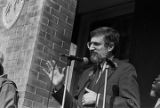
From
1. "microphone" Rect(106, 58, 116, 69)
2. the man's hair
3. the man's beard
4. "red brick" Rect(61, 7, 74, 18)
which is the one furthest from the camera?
"red brick" Rect(61, 7, 74, 18)

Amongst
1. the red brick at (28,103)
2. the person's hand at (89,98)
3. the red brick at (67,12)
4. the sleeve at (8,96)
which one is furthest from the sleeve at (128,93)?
the red brick at (67,12)

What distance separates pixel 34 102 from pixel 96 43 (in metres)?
2.02

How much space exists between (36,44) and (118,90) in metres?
2.41

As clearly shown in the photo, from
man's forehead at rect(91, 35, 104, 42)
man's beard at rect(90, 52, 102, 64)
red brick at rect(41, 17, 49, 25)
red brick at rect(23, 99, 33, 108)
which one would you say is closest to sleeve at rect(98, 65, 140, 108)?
man's beard at rect(90, 52, 102, 64)

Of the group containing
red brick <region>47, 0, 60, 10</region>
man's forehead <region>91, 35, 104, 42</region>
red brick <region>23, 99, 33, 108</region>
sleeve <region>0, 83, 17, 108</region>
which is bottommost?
red brick <region>23, 99, 33, 108</region>

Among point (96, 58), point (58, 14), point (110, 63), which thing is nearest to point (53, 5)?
point (58, 14)

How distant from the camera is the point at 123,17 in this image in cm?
891

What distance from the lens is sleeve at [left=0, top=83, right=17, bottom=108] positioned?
4986 mm

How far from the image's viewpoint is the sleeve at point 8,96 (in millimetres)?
4986

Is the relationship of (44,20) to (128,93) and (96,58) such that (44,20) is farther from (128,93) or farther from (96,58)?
(128,93)

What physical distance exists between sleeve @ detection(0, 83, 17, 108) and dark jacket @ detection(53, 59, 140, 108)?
2.86 ft

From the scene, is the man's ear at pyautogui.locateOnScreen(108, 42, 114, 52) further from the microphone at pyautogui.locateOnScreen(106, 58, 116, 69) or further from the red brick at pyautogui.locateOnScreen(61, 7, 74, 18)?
the red brick at pyautogui.locateOnScreen(61, 7, 74, 18)

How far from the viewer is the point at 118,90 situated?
430 cm

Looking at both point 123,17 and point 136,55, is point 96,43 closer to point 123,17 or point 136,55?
point 136,55
